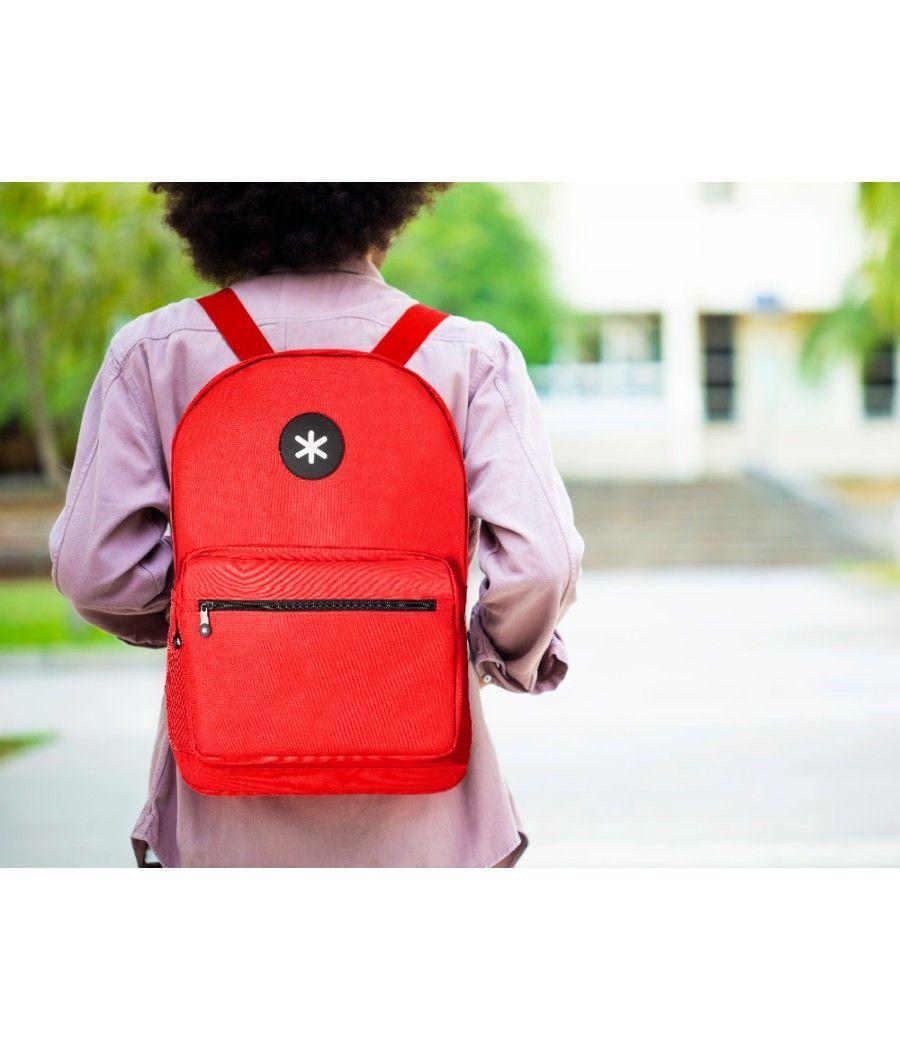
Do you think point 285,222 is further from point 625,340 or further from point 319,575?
point 625,340

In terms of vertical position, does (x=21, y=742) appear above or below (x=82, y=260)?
below

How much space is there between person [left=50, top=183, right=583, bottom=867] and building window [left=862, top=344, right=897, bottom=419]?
25039 millimetres

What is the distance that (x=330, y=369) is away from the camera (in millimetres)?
1790

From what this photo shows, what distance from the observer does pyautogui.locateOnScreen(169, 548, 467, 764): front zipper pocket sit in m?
1.77

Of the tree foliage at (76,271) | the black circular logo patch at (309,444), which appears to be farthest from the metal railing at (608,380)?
the black circular logo patch at (309,444)

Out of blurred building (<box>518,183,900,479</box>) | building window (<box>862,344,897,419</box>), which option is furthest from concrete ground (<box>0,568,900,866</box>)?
building window (<box>862,344,897,419</box>)

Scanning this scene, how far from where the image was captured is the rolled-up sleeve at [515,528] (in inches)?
69.8

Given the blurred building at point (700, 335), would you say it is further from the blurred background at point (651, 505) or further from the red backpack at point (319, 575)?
the red backpack at point (319, 575)

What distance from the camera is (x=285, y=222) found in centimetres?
194

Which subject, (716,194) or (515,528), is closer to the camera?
(515,528)

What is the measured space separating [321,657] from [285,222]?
2.08 feet

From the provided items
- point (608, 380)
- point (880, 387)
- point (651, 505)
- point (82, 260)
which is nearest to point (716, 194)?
point (608, 380)

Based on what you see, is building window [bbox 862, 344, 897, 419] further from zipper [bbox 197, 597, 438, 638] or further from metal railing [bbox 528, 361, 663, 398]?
zipper [bbox 197, 597, 438, 638]

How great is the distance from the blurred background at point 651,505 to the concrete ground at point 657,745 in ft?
0.09
